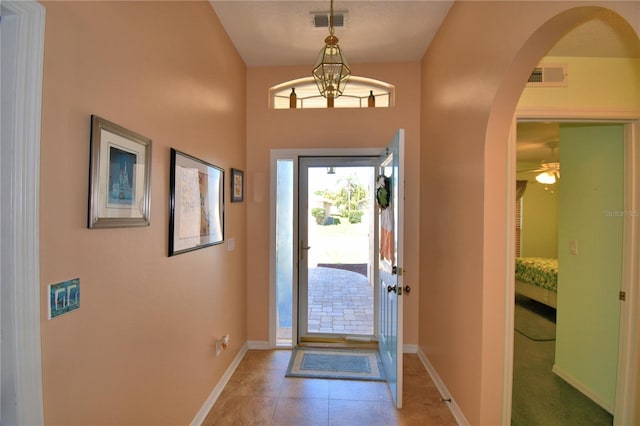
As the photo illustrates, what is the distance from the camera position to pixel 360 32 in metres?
2.53

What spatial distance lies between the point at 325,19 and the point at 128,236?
222cm

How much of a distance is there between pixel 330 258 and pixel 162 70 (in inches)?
103

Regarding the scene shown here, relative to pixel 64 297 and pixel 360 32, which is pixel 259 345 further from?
pixel 360 32

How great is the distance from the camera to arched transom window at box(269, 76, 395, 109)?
316 cm

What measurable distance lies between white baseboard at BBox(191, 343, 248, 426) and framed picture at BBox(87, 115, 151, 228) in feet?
4.98

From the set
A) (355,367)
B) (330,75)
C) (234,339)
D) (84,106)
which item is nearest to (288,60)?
(330,75)

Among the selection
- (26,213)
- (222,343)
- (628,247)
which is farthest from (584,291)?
(26,213)

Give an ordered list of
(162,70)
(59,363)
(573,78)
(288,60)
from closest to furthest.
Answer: (59,363)
(162,70)
(573,78)
(288,60)

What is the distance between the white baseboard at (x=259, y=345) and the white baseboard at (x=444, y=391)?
1.62m

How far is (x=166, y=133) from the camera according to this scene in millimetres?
1597

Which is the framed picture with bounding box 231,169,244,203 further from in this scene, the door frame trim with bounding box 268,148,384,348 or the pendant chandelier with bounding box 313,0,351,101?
the pendant chandelier with bounding box 313,0,351,101

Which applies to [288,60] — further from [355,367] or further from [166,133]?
[355,367]

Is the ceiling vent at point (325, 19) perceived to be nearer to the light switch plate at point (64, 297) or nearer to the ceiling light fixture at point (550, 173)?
the light switch plate at point (64, 297)

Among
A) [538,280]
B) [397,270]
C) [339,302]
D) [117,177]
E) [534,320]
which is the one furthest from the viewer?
[538,280]
